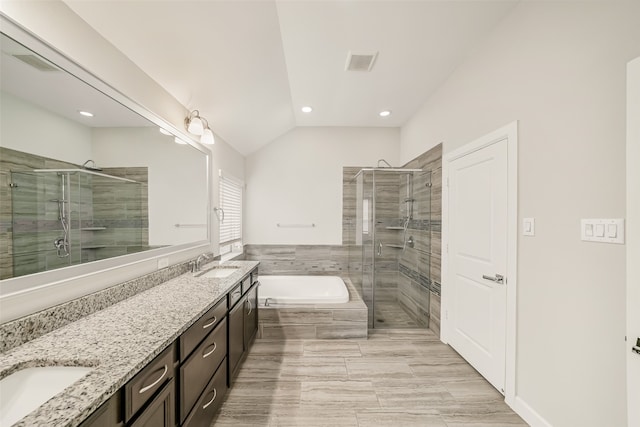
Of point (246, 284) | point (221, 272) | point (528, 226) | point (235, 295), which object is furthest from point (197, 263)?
point (528, 226)

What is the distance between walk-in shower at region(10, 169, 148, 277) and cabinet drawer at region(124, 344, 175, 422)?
685 mm

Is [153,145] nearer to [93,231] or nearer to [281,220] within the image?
[93,231]

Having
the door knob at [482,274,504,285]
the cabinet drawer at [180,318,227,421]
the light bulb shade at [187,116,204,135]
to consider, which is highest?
the light bulb shade at [187,116,204,135]

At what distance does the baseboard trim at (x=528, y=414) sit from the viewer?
160cm

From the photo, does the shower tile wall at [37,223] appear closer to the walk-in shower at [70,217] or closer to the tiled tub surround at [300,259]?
the walk-in shower at [70,217]

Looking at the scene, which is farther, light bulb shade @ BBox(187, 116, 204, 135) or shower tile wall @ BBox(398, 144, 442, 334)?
shower tile wall @ BBox(398, 144, 442, 334)

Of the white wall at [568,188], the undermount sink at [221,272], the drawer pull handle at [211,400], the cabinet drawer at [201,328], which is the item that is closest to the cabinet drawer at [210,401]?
the drawer pull handle at [211,400]

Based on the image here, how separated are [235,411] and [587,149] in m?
2.68

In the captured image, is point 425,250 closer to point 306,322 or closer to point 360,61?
point 306,322

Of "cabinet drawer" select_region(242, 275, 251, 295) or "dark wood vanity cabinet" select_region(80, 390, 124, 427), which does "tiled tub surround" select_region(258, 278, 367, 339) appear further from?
"dark wood vanity cabinet" select_region(80, 390, 124, 427)

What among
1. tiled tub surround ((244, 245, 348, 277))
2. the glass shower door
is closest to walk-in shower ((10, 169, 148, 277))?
tiled tub surround ((244, 245, 348, 277))

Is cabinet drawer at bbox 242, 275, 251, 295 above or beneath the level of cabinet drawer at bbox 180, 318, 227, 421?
above

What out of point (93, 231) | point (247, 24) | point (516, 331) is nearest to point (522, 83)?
point (516, 331)

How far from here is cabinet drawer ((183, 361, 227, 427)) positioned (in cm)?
139
